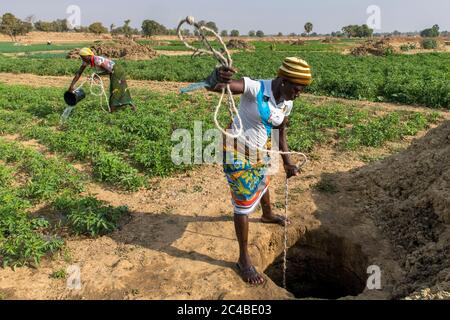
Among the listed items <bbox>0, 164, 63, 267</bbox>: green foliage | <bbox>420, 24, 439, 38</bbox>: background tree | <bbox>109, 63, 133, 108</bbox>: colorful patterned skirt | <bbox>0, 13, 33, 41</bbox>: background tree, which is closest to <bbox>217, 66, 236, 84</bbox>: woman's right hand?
<bbox>0, 164, 63, 267</bbox>: green foliage

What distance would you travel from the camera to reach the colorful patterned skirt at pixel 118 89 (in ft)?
26.9

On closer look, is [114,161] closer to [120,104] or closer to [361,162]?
[120,104]

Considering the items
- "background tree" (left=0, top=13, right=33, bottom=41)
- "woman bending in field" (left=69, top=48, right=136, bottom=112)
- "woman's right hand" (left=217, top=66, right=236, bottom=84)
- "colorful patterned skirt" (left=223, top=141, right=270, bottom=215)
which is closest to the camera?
"woman's right hand" (left=217, top=66, right=236, bottom=84)

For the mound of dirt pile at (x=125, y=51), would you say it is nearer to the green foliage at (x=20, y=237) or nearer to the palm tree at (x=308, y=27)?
the green foliage at (x=20, y=237)

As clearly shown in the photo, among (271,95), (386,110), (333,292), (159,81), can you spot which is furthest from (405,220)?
(159,81)

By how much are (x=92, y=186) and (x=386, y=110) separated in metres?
7.89

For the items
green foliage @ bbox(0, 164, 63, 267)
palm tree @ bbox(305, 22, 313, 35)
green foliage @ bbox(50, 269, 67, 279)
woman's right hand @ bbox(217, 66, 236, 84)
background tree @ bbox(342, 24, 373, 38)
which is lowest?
green foliage @ bbox(50, 269, 67, 279)

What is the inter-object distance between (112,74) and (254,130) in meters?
5.83

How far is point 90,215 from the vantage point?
432cm

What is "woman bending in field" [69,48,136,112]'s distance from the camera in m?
7.68

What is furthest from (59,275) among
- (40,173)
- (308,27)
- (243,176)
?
(308,27)

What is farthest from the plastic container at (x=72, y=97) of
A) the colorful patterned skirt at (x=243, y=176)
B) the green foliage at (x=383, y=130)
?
the colorful patterned skirt at (x=243, y=176)

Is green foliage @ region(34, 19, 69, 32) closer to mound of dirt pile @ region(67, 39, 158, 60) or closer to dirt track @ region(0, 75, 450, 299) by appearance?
mound of dirt pile @ region(67, 39, 158, 60)

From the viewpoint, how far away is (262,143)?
332 centimetres
